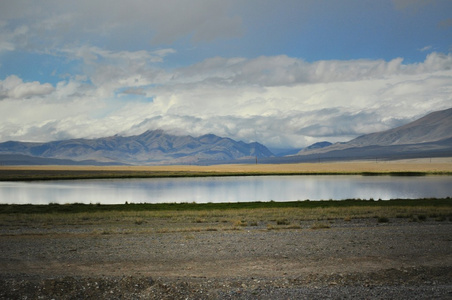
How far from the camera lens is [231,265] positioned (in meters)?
11.6

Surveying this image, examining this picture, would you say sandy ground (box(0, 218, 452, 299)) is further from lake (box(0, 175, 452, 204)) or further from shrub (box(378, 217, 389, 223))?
lake (box(0, 175, 452, 204))

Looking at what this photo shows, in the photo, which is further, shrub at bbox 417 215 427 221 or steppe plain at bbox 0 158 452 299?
shrub at bbox 417 215 427 221

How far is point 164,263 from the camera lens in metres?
12.0

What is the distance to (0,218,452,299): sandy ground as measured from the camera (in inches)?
Answer: 351

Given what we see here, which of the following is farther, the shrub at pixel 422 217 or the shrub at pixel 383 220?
the shrub at pixel 422 217

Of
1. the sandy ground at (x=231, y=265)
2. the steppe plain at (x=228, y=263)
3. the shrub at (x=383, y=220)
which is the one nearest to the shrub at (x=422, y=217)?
the shrub at (x=383, y=220)

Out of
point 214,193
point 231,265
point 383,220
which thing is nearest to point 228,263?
point 231,265

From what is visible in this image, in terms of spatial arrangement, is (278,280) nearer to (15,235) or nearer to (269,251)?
(269,251)

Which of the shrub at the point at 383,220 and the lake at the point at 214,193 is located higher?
the lake at the point at 214,193

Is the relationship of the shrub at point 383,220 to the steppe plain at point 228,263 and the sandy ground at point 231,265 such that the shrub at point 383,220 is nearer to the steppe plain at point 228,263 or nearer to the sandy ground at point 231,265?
the steppe plain at point 228,263

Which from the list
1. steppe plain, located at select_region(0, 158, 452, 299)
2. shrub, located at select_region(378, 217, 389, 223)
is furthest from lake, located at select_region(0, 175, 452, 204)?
steppe plain, located at select_region(0, 158, 452, 299)

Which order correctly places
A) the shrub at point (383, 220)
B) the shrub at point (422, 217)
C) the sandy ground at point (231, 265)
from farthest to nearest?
the shrub at point (422, 217)
the shrub at point (383, 220)
the sandy ground at point (231, 265)

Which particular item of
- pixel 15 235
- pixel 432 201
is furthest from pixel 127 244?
pixel 432 201

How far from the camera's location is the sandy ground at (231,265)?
891cm
